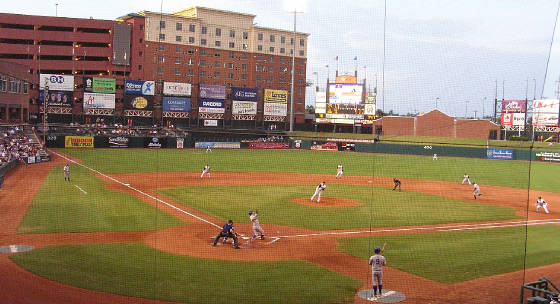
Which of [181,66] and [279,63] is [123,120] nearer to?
[181,66]

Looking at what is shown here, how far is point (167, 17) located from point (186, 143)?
17979mm

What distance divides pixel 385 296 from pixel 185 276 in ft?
16.1

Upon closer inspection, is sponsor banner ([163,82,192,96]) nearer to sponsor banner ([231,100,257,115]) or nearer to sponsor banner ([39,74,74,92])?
sponsor banner ([231,100,257,115])

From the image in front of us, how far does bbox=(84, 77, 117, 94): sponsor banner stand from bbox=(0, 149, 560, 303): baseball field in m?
19.9

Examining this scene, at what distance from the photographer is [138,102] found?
5403 cm

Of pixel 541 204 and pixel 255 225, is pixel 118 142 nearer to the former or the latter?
pixel 255 225

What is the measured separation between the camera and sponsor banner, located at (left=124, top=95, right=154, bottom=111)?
5362 centimetres

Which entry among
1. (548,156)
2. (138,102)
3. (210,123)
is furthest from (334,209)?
(210,123)

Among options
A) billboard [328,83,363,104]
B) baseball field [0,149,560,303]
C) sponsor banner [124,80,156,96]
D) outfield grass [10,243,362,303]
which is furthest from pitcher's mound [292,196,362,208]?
billboard [328,83,363,104]

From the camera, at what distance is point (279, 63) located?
5703 centimetres

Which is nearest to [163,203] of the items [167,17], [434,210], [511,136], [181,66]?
[434,210]

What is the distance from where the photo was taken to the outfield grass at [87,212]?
56.6 ft

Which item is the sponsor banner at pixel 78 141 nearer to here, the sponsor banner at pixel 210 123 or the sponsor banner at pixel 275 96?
the sponsor banner at pixel 210 123

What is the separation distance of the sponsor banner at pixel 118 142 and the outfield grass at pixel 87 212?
23.0 m
